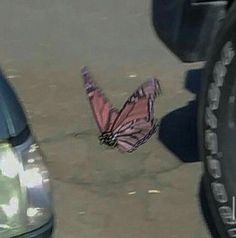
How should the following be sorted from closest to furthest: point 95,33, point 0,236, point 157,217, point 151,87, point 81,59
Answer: point 0,236 → point 157,217 → point 151,87 → point 81,59 → point 95,33

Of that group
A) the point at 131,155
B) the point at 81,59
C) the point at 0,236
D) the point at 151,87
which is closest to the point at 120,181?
the point at 131,155

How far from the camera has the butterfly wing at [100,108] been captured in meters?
5.59

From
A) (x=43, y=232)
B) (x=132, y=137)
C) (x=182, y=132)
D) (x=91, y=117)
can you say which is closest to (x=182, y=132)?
(x=182, y=132)

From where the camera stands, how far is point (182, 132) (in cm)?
567

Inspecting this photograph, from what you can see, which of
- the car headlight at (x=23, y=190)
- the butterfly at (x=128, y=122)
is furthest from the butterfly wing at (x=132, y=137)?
the car headlight at (x=23, y=190)

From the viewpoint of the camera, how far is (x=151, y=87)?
242 inches

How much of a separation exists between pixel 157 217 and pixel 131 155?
67 cm

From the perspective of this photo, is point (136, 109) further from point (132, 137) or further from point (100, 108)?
point (100, 108)

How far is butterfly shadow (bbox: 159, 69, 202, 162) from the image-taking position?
5.46 metres

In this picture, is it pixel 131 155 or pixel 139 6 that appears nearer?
pixel 131 155

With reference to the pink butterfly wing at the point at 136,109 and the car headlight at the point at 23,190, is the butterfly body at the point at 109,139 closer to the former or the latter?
the pink butterfly wing at the point at 136,109

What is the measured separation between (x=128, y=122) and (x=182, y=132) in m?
0.42

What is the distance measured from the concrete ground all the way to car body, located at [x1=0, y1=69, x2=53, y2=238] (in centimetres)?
172

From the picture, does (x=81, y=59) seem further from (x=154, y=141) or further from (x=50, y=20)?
(x=154, y=141)
